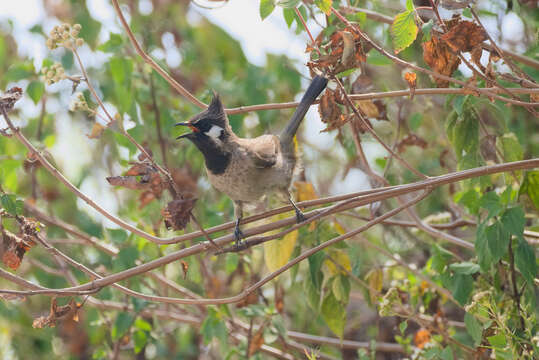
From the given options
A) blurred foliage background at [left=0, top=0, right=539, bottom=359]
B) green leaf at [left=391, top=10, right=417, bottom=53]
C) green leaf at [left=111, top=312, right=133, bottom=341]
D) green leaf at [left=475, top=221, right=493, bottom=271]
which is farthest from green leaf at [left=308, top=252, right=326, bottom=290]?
green leaf at [left=391, top=10, right=417, bottom=53]

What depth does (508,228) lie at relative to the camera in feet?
6.11

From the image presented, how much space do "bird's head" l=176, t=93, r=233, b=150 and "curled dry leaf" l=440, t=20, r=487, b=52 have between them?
0.97m

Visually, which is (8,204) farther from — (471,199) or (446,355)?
(471,199)

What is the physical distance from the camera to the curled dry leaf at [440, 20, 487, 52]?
61.5 inches

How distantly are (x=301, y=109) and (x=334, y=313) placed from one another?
0.81 meters

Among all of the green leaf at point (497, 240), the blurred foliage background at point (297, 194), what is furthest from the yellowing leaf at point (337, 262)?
the green leaf at point (497, 240)

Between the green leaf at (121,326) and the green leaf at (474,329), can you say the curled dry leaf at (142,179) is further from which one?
the green leaf at (474,329)

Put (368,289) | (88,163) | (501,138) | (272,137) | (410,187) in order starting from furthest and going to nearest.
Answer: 1. (88,163)
2. (272,137)
3. (368,289)
4. (501,138)
5. (410,187)

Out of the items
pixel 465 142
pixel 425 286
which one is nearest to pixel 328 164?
pixel 425 286

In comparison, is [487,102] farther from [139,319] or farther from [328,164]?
[328,164]

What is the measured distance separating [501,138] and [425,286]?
2.22 ft

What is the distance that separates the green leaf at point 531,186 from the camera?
206 centimetres

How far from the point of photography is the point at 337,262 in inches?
94.7

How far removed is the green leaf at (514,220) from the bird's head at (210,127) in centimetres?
106
